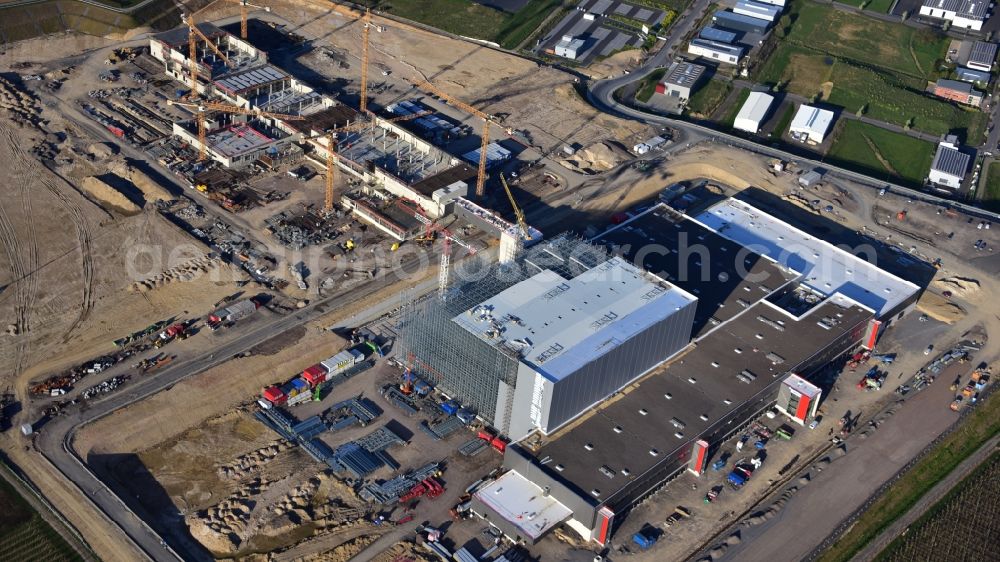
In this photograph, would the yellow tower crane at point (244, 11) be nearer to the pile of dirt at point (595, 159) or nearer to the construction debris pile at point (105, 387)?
the pile of dirt at point (595, 159)

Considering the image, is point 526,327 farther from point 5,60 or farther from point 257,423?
point 5,60

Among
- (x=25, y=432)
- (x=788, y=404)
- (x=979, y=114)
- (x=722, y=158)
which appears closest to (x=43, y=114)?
(x=25, y=432)

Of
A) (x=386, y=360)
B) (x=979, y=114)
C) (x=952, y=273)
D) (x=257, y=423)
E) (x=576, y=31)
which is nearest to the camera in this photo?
(x=257, y=423)

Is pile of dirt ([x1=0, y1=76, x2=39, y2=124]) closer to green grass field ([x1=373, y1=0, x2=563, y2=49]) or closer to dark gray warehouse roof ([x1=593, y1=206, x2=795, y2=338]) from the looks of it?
green grass field ([x1=373, y1=0, x2=563, y2=49])

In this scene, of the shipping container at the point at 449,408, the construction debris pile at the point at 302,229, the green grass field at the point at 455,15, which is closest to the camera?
the shipping container at the point at 449,408

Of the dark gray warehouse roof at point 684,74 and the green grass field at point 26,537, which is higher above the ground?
the dark gray warehouse roof at point 684,74

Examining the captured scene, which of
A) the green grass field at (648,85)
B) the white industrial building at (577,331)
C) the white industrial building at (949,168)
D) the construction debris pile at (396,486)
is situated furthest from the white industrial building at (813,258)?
the construction debris pile at (396,486)
